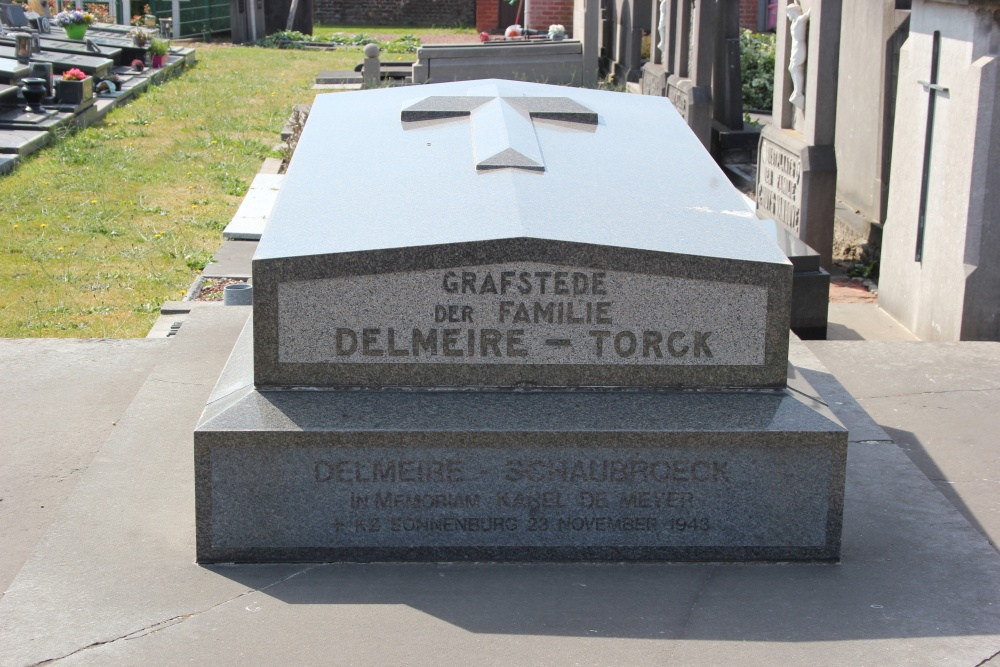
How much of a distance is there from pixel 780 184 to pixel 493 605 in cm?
602

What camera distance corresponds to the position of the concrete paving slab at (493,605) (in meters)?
2.81

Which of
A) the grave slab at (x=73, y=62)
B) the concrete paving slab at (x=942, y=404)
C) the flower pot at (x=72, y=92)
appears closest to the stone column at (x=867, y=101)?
the concrete paving slab at (x=942, y=404)

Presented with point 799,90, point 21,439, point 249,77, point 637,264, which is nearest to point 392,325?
point 637,264

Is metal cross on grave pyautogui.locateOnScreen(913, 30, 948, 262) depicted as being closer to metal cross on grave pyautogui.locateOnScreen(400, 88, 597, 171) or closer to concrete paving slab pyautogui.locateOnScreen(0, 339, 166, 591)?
metal cross on grave pyautogui.locateOnScreen(400, 88, 597, 171)

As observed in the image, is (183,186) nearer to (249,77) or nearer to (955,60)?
(955,60)

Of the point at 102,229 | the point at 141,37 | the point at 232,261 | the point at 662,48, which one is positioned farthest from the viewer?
the point at 141,37

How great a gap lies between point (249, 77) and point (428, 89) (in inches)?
585

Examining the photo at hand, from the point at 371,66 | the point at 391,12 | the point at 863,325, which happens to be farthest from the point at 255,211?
the point at 391,12

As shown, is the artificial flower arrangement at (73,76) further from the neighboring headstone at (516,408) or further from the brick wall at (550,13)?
the brick wall at (550,13)

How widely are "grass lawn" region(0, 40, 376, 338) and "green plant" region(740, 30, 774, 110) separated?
6101 mm

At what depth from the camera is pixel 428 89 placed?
5.27m

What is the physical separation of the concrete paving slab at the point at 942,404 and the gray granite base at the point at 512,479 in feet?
2.64

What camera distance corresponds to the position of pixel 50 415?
4.46m

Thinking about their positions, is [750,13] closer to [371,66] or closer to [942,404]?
[371,66]
